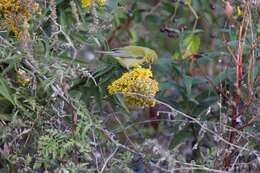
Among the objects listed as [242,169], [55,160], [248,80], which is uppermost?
[248,80]

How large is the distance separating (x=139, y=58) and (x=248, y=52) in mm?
413

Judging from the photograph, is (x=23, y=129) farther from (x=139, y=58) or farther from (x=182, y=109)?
(x=182, y=109)

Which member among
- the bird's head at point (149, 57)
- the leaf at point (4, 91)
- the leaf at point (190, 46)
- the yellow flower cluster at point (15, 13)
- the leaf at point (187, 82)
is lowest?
the leaf at point (187, 82)

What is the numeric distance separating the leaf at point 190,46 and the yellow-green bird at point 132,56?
257 millimetres

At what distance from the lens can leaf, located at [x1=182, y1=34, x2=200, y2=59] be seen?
2670 millimetres

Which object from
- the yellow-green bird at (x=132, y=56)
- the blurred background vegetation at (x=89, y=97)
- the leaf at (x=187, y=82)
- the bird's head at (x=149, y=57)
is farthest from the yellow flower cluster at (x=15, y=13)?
the leaf at (x=187, y=82)

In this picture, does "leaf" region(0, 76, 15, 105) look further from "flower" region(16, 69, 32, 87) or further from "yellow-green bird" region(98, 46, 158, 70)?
"yellow-green bird" region(98, 46, 158, 70)

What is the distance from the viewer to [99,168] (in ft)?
7.34

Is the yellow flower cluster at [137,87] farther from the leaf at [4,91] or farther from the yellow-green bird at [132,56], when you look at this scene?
the leaf at [4,91]

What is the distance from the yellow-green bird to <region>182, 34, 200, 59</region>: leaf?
0.84 ft

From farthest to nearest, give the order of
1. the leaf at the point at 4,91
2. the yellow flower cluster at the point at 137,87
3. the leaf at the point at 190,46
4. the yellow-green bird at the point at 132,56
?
the leaf at the point at 190,46 < the yellow-green bird at the point at 132,56 < the yellow flower cluster at the point at 137,87 < the leaf at the point at 4,91

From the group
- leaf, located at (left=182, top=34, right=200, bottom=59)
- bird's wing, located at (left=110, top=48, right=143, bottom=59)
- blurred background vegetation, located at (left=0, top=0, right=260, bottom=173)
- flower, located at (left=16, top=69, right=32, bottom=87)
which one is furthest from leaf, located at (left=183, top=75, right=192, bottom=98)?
flower, located at (left=16, top=69, right=32, bottom=87)

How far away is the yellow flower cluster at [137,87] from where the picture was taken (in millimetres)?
2223

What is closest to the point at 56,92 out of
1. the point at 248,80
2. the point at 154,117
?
the point at 248,80
